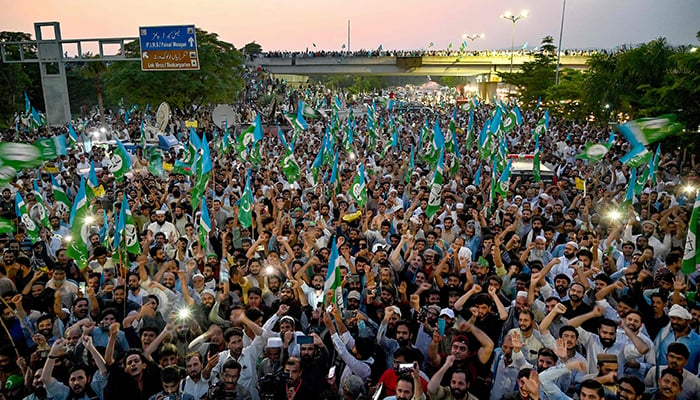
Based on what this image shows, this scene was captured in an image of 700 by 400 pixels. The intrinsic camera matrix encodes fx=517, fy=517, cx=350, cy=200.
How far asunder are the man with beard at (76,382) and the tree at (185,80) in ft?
75.9

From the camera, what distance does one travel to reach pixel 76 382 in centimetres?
418

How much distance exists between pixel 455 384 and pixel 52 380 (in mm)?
3268

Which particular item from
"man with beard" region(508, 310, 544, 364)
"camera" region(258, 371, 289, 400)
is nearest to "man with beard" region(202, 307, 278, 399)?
"camera" region(258, 371, 289, 400)

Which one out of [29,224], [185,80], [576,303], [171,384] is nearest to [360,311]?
[171,384]

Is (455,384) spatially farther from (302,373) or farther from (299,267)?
(299,267)

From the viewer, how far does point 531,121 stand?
2736cm

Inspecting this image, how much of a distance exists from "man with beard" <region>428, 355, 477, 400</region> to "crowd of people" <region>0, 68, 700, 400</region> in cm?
1

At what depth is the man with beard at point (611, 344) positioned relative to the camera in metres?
4.52

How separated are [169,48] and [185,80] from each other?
451 centimetres

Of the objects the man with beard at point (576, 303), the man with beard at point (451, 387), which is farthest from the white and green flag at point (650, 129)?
the man with beard at point (451, 387)

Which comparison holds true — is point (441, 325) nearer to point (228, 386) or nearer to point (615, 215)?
point (228, 386)

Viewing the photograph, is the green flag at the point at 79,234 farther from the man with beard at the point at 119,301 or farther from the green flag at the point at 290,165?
the green flag at the point at 290,165

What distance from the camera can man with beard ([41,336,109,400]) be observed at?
13.7 feet

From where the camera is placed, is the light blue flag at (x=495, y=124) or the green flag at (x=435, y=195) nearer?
the green flag at (x=435, y=195)
